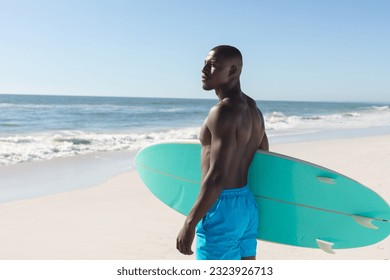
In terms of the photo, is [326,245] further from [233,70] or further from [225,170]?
[233,70]

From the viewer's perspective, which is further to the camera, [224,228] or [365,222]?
[365,222]

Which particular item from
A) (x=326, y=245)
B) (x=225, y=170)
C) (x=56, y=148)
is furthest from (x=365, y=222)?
(x=56, y=148)

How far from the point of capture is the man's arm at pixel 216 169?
165cm

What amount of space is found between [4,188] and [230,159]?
485cm

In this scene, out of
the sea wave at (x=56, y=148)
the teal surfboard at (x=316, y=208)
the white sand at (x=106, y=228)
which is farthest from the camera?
the sea wave at (x=56, y=148)

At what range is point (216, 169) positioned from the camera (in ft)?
5.42

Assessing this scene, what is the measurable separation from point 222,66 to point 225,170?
463mm

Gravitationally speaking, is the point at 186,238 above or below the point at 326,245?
above

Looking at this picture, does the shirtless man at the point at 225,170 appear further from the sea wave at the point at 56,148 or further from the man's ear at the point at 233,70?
the sea wave at the point at 56,148

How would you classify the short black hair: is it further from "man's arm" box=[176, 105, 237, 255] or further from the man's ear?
"man's arm" box=[176, 105, 237, 255]

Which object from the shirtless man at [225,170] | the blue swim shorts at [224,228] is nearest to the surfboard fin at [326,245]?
the shirtless man at [225,170]

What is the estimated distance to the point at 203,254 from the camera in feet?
5.87

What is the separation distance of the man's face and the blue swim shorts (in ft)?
1.54
